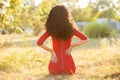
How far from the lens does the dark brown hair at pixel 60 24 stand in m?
7.14

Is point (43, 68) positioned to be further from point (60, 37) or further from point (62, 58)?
point (60, 37)

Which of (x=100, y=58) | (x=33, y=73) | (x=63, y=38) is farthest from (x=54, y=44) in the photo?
(x=100, y=58)

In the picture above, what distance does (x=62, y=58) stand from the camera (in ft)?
23.8

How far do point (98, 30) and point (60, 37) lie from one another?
1806 cm

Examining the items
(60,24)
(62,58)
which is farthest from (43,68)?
(60,24)

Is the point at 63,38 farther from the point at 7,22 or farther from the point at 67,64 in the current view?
the point at 7,22

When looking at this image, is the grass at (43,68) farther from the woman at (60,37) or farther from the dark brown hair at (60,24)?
the dark brown hair at (60,24)

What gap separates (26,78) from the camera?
278 inches

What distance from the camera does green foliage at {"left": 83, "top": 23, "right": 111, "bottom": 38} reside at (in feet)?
81.4

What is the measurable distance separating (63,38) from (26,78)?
40.0 inches

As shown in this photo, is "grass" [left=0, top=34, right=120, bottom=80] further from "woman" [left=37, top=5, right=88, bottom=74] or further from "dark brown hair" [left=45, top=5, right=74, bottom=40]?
"dark brown hair" [left=45, top=5, right=74, bottom=40]

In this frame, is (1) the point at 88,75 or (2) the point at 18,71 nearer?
(1) the point at 88,75

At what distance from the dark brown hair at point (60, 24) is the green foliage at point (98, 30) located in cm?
1754

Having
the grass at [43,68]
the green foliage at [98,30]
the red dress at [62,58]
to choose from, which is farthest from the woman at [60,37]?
the green foliage at [98,30]
